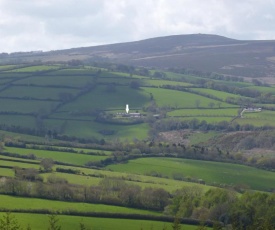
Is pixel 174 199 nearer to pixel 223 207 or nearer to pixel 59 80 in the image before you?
pixel 223 207

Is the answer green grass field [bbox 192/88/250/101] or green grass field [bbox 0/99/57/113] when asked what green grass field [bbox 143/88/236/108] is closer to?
green grass field [bbox 192/88/250/101]

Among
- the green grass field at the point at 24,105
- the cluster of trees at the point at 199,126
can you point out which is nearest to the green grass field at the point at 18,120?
the green grass field at the point at 24,105

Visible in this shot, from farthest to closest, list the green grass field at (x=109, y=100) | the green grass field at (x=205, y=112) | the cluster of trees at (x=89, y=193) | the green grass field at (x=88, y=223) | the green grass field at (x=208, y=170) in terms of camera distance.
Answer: the green grass field at (x=109, y=100)
the green grass field at (x=205, y=112)
the green grass field at (x=208, y=170)
the cluster of trees at (x=89, y=193)
the green grass field at (x=88, y=223)

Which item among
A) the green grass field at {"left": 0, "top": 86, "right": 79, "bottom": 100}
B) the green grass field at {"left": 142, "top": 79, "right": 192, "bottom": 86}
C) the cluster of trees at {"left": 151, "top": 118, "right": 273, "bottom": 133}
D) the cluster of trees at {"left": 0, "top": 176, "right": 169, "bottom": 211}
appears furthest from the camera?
the green grass field at {"left": 142, "top": 79, "right": 192, "bottom": 86}

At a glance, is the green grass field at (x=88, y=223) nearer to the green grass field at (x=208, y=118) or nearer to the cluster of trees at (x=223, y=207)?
the cluster of trees at (x=223, y=207)

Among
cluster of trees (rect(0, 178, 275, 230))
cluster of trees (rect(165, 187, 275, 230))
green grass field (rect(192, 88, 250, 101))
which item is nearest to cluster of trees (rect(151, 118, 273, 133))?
green grass field (rect(192, 88, 250, 101))

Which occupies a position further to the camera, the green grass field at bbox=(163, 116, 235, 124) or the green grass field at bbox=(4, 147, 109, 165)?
the green grass field at bbox=(163, 116, 235, 124)

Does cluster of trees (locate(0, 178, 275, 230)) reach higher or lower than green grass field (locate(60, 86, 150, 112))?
lower
